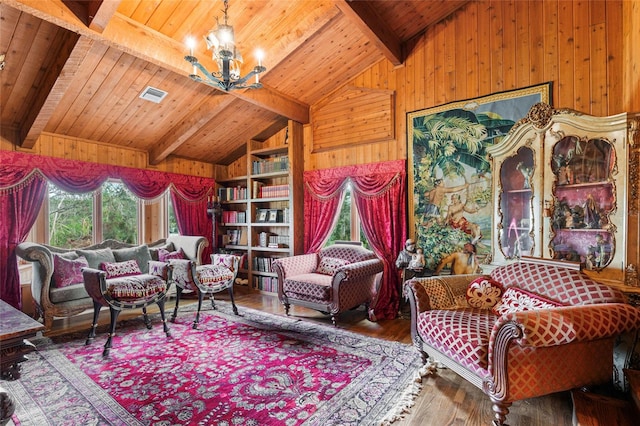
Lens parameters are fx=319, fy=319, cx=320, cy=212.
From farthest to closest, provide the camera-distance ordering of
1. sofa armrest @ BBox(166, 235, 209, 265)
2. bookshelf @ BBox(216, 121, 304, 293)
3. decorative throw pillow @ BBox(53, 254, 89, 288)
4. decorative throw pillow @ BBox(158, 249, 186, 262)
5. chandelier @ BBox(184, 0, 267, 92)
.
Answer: bookshelf @ BBox(216, 121, 304, 293)
sofa armrest @ BBox(166, 235, 209, 265)
decorative throw pillow @ BBox(158, 249, 186, 262)
decorative throw pillow @ BBox(53, 254, 89, 288)
chandelier @ BBox(184, 0, 267, 92)

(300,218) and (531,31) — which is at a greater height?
(531,31)

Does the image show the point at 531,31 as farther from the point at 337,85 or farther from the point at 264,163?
the point at 264,163

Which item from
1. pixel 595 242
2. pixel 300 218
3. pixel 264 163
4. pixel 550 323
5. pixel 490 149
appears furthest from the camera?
pixel 264 163

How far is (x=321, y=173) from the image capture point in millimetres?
5020

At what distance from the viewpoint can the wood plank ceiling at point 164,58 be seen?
9.58ft

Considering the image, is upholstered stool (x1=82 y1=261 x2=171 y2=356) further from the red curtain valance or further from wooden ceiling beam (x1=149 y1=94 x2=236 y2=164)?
wooden ceiling beam (x1=149 y1=94 x2=236 y2=164)

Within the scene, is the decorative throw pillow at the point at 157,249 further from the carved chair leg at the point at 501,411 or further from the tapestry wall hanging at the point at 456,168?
the carved chair leg at the point at 501,411

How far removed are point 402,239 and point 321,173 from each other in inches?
65.1

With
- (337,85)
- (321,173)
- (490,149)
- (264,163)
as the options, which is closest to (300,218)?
(321,173)

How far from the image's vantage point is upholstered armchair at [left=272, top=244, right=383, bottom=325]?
3646mm

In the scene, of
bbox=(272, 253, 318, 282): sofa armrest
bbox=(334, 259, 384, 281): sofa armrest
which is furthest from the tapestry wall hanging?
bbox=(272, 253, 318, 282): sofa armrest

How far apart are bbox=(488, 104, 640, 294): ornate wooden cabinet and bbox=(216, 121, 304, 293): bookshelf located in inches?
112

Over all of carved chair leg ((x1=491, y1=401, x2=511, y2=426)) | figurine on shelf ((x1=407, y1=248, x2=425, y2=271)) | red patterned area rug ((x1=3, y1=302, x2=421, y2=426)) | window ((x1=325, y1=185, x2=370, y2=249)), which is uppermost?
window ((x1=325, y1=185, x2=370, y2=249))

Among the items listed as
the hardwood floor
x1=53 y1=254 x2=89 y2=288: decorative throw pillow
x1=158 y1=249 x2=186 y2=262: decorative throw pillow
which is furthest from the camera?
x1=158 y1=249 x2=186 y2=262: decorative throw pillow
